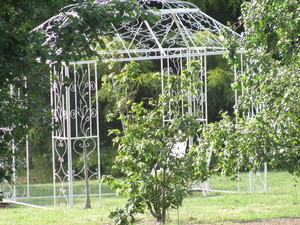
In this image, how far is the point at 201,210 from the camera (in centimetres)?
729

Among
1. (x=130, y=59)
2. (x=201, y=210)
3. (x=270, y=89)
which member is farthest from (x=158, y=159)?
(x=130, y=59)

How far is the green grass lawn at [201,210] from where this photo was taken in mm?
6703

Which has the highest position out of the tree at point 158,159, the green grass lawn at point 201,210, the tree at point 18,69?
the tree at point 18,69

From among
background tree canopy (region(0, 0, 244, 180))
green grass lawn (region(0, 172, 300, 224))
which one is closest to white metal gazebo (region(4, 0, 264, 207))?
background tree canopy (region(0, 0, 244, 180))

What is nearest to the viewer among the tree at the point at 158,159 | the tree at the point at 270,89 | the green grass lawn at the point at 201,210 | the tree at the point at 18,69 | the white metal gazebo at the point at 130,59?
the tree at the point at 18,69

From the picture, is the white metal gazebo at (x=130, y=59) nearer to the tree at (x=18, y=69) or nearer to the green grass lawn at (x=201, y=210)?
the tree at (x=18, y=69)

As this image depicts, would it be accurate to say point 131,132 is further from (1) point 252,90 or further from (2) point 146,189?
(1) point 252,90

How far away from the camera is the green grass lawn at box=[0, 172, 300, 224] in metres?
6.70

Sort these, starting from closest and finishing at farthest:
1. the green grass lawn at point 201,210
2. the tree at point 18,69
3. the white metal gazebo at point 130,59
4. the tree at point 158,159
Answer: the tree at point 18,69 < the tree at point 158,159 < the green grass lawn at point 201,210 < the white metal gazebo at point 130,59

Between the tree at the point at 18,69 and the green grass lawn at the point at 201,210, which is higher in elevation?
the tree at the point at 18,69

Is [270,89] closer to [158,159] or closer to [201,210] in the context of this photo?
[158,159]

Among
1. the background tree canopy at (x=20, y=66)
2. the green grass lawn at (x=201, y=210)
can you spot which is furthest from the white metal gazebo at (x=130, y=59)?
the green grass lawn at (x=201, y=210)

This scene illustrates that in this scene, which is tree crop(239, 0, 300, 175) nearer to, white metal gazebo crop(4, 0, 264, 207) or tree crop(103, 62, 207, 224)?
white metal gazebo crop(4, 0, 264, 207)

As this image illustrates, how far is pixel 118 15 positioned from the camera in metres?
2.99
